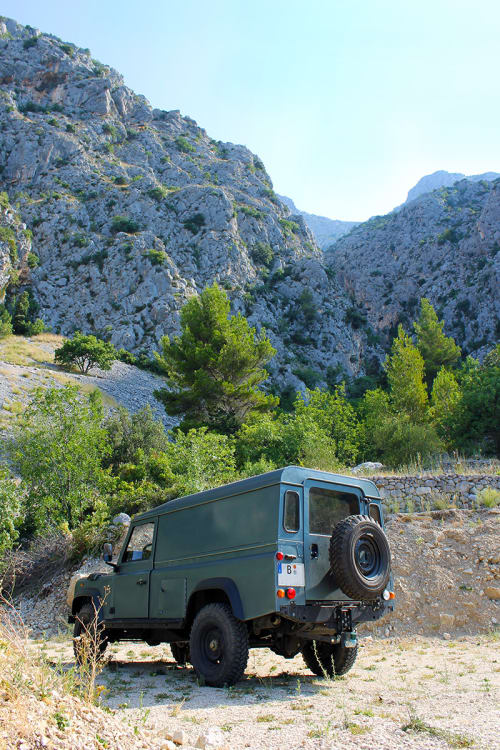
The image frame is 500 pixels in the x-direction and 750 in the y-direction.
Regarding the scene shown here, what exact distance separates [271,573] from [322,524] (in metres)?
1.03

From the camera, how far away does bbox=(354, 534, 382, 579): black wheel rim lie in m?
5.74

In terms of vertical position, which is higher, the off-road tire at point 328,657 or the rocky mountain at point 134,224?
the rocky mountain at point 134,224

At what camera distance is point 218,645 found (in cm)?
580

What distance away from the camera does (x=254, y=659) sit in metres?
8.02

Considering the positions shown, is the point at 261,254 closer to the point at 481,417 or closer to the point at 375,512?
the point at 481,417

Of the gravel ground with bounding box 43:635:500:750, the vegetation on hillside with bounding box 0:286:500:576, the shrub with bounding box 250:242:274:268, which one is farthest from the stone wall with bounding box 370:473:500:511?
the shrub with bounding box 250:242:274:268

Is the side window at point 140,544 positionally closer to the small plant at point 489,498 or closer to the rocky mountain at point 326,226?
the small plant at point 489,498

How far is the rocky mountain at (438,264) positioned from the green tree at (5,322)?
47.8 metres

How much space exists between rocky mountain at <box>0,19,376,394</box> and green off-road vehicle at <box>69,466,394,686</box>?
47431 millimetres

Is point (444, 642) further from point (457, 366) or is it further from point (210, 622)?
point (457, 366)

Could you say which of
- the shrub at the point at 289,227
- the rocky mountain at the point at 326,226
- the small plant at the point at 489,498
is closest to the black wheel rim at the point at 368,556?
the small plant at the point at 489,498

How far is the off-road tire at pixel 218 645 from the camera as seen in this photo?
5484 mm

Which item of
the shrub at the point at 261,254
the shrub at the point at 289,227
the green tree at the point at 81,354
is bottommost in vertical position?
the green tree at the point at 81,354

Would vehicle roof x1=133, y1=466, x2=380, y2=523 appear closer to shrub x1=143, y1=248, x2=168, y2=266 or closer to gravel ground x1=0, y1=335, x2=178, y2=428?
gravel ground x1=0, y1=335, x2=178, y2=428
